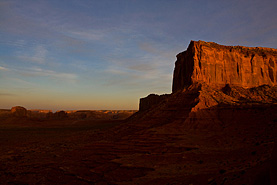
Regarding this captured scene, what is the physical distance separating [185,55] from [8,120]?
83.3m

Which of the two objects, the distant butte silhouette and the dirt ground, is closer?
the dirt ground

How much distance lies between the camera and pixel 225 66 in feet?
175

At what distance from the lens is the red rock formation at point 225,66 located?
1992 inches

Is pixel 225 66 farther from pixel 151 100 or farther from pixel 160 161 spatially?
pixel 160 161

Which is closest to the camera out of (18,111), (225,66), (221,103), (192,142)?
(192,142)

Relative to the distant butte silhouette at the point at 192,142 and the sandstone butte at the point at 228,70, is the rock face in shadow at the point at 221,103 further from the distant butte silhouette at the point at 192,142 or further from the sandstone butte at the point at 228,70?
the distant butte silhouette at the point at 192,142

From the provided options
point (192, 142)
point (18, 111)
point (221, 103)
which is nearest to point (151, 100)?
point (221, 103)

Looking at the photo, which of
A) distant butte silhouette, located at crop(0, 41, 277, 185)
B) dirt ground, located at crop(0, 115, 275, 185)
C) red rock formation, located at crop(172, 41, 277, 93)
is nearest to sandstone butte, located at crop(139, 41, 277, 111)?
red rock formation, located at crop(172, 41, 277, 93)

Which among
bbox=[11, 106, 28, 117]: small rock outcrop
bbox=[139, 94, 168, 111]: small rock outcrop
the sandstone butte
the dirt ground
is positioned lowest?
the dirt ground

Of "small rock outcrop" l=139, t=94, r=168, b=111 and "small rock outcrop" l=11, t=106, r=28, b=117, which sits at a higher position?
"small rock outcrop" l=139, t=94, r=168, b=111

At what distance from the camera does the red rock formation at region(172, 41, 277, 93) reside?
5059 centimetres

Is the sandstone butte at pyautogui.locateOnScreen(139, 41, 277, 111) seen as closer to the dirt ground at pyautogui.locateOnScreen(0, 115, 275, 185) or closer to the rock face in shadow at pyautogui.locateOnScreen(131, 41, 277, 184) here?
the rock face in shadow at pyautogui.locateOnScreen(131, 41, 277, 184)

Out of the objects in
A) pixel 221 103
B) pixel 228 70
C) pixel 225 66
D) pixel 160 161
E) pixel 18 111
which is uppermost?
pixel 225 66

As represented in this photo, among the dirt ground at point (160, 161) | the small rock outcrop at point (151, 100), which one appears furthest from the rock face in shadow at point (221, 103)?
the small rock outcrop at point (151, 100)
